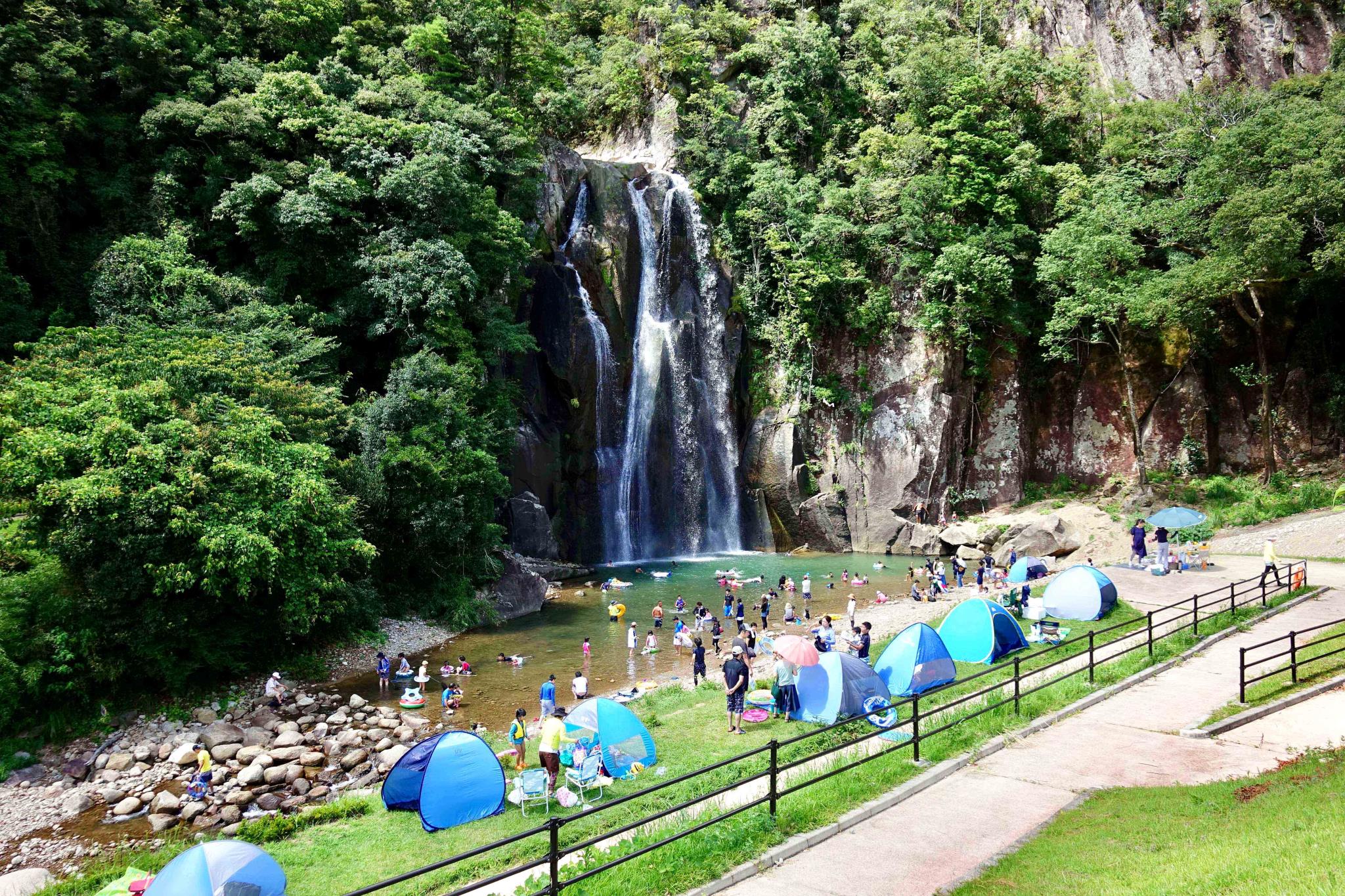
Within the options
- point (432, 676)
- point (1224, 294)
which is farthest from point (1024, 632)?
point (1224, 294)

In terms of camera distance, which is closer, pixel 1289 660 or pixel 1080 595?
pixel 1289 660

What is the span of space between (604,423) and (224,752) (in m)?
24.0

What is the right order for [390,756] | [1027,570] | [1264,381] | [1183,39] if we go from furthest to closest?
[1183,39], [1264,381], [1027,570], [390,756]

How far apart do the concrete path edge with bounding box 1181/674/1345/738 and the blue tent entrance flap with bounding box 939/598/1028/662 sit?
5.80m

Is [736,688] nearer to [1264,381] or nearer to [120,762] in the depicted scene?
[120,762]

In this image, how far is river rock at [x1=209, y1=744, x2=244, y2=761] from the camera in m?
15.4

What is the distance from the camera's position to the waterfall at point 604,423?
3712cm

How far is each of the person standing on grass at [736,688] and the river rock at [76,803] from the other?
11896 millimetres

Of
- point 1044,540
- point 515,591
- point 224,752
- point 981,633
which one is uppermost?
point 981,633

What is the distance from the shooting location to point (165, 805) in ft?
44.2

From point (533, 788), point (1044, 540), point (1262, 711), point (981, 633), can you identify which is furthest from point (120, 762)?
point (1044, 540)

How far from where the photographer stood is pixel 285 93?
28.8 metres

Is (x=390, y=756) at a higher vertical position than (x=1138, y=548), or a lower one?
lower

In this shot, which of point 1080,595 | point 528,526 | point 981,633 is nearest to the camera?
point 981,633
